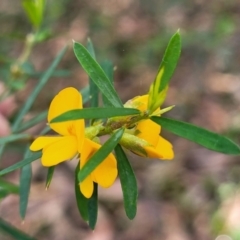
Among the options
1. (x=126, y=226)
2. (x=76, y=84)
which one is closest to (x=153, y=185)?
(x=126, y=226)

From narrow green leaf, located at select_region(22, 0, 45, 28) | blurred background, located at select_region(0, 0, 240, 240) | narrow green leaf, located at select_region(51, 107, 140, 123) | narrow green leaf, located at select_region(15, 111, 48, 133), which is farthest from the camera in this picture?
blurred background, located at select_region(0, 0, 240, 240)

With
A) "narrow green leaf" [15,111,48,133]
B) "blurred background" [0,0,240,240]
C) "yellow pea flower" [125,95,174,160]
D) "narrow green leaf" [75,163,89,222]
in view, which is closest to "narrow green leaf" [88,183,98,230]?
"narrow green leaf" [75,163,89,222]

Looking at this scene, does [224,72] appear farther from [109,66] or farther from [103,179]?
[103,179]

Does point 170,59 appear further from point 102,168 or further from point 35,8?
point 35,8

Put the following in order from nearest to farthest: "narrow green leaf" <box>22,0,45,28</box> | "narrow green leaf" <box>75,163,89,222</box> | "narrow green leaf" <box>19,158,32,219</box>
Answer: "narrow green leaf" <box>75,163,89,222</box> < "narrow green leaf" <box>19,158,32,219</box> < "narrow green leaf" <box>22,0,45,28</box>

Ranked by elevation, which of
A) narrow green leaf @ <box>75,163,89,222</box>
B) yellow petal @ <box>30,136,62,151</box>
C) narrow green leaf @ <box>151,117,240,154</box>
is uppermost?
yellow petal @ <box>30,136,62,151</box>

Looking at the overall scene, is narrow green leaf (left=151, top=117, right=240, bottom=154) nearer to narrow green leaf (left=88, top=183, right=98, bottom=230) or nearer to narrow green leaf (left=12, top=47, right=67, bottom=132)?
narrow green leaf (left=88, top=183, right=98, bottom=230)

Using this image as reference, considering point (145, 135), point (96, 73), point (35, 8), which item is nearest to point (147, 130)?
point (145, 135)
